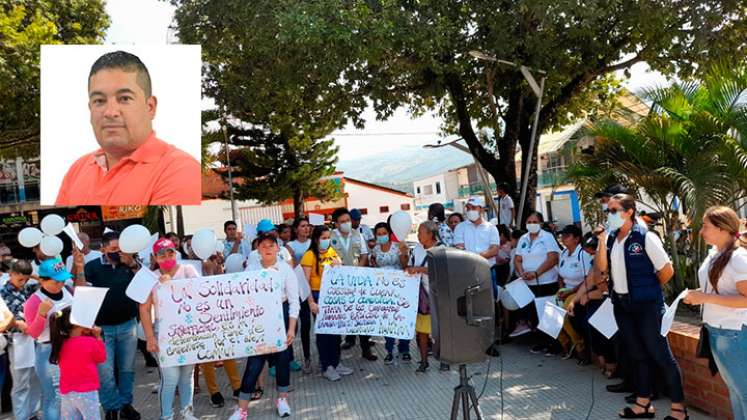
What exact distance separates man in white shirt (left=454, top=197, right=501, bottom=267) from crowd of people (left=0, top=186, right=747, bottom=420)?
0.01 m

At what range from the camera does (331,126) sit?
15.8 meters

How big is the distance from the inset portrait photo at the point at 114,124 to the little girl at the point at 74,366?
2.27 m

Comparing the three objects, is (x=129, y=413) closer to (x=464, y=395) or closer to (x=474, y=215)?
(x=464, y=395)

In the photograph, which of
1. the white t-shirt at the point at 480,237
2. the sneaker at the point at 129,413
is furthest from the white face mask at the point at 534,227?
the sneaker at the point at 129,413

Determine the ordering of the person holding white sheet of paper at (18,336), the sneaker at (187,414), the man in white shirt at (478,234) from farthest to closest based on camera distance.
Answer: the man in white shirt at (478,234)
the person holding white sheet of paper at (18,336)
the sneaker at (187,414)

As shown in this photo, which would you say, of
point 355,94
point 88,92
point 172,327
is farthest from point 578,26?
point 172,327

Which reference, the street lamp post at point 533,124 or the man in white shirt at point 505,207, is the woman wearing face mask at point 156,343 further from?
the man in white shirt at point 505,207

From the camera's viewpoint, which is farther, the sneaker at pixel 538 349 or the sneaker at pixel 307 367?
the sneaker at pixel 538 349

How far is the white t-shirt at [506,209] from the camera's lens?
12609 millimetres

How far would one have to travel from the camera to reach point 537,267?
268 inches

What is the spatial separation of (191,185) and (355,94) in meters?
7.46

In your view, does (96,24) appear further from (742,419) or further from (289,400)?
(742,419)

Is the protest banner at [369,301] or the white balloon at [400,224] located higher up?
the white balloon at [400,224]

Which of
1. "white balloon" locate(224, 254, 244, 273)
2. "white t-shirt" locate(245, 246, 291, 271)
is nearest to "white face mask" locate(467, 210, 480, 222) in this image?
"white t-shirt" locate(245, 246, 291, 271)
